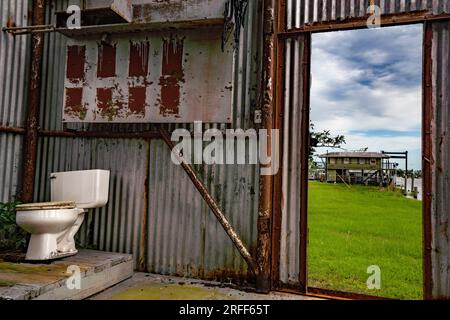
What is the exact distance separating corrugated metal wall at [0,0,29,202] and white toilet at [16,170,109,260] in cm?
83

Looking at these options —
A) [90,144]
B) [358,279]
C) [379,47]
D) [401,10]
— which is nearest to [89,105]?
[90,144]

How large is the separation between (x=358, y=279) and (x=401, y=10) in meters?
2.79

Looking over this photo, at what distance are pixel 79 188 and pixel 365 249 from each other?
13.9 ft

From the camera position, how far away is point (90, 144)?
390 cm

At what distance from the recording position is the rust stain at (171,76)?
3498mm

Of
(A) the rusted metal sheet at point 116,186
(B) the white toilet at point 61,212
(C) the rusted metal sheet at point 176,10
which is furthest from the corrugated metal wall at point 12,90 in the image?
(C) the rusted metal sheet at point 176,10

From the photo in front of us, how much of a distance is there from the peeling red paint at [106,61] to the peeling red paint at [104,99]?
0.53 ft

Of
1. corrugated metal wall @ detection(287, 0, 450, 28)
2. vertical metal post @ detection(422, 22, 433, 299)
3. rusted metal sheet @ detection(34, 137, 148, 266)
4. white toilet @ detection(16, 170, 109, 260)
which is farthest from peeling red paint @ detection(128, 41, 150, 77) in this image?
vertical metal post @ detection(422, 22, 433, 299)

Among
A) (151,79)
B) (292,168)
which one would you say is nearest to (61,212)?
(151,79)

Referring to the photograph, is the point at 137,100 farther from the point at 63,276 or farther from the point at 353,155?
the point at 353,155

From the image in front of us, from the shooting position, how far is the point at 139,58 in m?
3.64

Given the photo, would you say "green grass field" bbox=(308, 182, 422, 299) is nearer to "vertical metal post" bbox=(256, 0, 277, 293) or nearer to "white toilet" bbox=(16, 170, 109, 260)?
"vertical metal post" bbox=(256, 0, 277, 293)

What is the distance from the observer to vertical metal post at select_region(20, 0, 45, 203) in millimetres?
3932

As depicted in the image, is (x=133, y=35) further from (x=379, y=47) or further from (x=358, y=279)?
(x=379, y=47)
